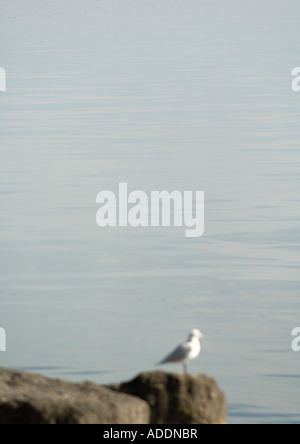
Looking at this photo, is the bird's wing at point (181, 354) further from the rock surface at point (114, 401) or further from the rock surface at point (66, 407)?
the rock surface at point (66, 407)

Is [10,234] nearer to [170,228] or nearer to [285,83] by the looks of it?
[170,228]

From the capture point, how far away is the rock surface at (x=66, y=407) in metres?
8.38

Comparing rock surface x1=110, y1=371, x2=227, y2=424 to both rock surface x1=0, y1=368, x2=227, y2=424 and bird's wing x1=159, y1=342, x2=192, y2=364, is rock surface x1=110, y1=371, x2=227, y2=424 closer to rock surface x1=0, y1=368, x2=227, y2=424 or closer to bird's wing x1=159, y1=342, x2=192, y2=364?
rock surface x1=0, y1=368, x2=227, y2=424

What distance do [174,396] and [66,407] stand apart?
76 cm

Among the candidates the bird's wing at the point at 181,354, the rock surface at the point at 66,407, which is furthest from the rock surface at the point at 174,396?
the bird's wing at the point at 181,354

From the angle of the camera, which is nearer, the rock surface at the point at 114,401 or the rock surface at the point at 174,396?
the rock surface at the point at 114,401

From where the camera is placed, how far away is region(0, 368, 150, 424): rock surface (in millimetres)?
8383

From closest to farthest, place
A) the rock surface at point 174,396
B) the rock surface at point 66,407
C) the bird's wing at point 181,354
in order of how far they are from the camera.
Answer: the rock surface at point 66,407, the rock surface at point 174,396, the bird's wing at point 181,354

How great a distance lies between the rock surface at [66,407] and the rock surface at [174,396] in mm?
147

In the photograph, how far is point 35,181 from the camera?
2867cm

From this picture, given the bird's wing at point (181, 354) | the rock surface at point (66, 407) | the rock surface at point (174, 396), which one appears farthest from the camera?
the bird's wing at point (181, 354)

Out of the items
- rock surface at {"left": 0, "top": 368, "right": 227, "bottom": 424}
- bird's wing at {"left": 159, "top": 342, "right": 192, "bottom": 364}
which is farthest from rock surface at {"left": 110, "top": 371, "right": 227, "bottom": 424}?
bird's wing at {"left": 159, "top": 342, "right": 192, "bottom": 364}

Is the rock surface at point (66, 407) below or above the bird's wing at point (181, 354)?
below

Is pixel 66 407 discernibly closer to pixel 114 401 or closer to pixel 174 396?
pixel 114 401
